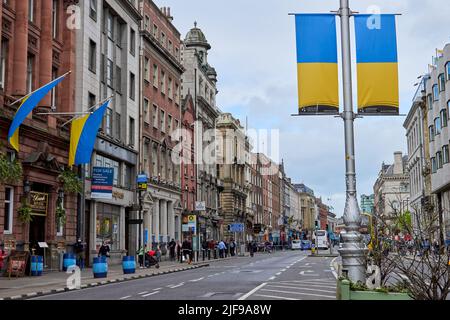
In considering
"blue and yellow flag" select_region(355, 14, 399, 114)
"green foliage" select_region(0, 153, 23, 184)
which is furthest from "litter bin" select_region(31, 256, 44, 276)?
"blue and yellow flag" select_region(355, 14, 399, 114)

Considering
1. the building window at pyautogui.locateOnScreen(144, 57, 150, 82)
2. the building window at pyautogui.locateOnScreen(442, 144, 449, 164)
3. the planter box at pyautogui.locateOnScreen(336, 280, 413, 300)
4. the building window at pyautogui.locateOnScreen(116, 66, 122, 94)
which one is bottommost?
the planter box at pyautogui.locateOnScreen(336, 280, 413, 300)

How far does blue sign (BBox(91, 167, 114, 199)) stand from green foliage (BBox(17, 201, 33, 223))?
733 centimetres

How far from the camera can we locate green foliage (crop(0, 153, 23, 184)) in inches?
896

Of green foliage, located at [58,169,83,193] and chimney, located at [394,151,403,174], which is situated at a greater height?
chimney, located at [394,151,403,174]

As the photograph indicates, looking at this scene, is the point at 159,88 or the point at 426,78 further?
the point at 426,78

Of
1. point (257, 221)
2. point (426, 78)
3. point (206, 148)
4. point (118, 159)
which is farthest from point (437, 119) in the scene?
point (257, 221)

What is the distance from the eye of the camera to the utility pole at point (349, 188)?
552 inches

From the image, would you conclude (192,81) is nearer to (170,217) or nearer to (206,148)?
(206,148)

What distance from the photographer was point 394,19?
49.3 feet

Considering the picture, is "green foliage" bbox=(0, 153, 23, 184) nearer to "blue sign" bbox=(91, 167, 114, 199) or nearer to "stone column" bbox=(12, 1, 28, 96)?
"stone column" bbox=(12, 1, 28, 96)

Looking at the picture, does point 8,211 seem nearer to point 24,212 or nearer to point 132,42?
point 24,212

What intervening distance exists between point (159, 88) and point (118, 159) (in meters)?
12.9

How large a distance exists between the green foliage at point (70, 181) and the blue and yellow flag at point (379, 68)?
2121 cm

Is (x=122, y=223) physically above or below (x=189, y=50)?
below
